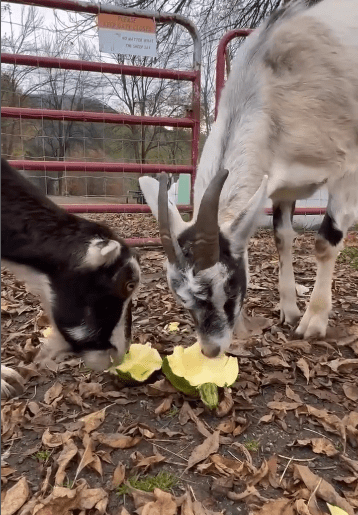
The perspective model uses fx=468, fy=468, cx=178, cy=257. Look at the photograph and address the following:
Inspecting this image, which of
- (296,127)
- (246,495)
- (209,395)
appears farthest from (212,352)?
(296,127)

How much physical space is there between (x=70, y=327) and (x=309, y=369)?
5.13 ft

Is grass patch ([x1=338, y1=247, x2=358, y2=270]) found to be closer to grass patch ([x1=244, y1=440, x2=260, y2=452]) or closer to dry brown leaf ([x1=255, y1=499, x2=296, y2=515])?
grass patch ([x1=244, y1=440, x2=260, y2=452])

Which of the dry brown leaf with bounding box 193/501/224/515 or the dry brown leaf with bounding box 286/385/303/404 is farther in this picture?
the dry brown leaf with bounding box 286/385/303/404

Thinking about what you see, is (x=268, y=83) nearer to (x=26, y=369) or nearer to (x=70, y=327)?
(x=70, y=327)

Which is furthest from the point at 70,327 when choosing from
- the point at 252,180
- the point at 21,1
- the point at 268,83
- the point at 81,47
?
the point at 81,47

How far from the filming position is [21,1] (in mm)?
5680

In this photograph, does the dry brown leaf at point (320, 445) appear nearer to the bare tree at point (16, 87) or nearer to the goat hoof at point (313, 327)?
the goat hoof at point (313, 327)

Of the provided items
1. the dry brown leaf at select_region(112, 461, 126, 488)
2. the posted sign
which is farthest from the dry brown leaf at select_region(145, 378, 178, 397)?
the posted sign

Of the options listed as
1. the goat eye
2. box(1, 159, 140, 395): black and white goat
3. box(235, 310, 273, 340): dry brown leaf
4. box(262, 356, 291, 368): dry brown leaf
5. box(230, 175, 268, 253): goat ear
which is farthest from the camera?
box(235, 310, 273, 340): dry brown leaf

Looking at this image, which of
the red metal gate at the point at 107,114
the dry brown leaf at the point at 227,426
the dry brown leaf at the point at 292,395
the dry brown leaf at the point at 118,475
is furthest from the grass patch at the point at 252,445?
the red metal gate at the point at 107,114

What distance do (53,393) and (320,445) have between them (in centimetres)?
149

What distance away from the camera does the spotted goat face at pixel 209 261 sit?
97.7 inches

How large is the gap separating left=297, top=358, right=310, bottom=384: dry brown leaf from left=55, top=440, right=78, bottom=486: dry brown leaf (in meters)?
1.45

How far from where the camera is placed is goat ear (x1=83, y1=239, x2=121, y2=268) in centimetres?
217
